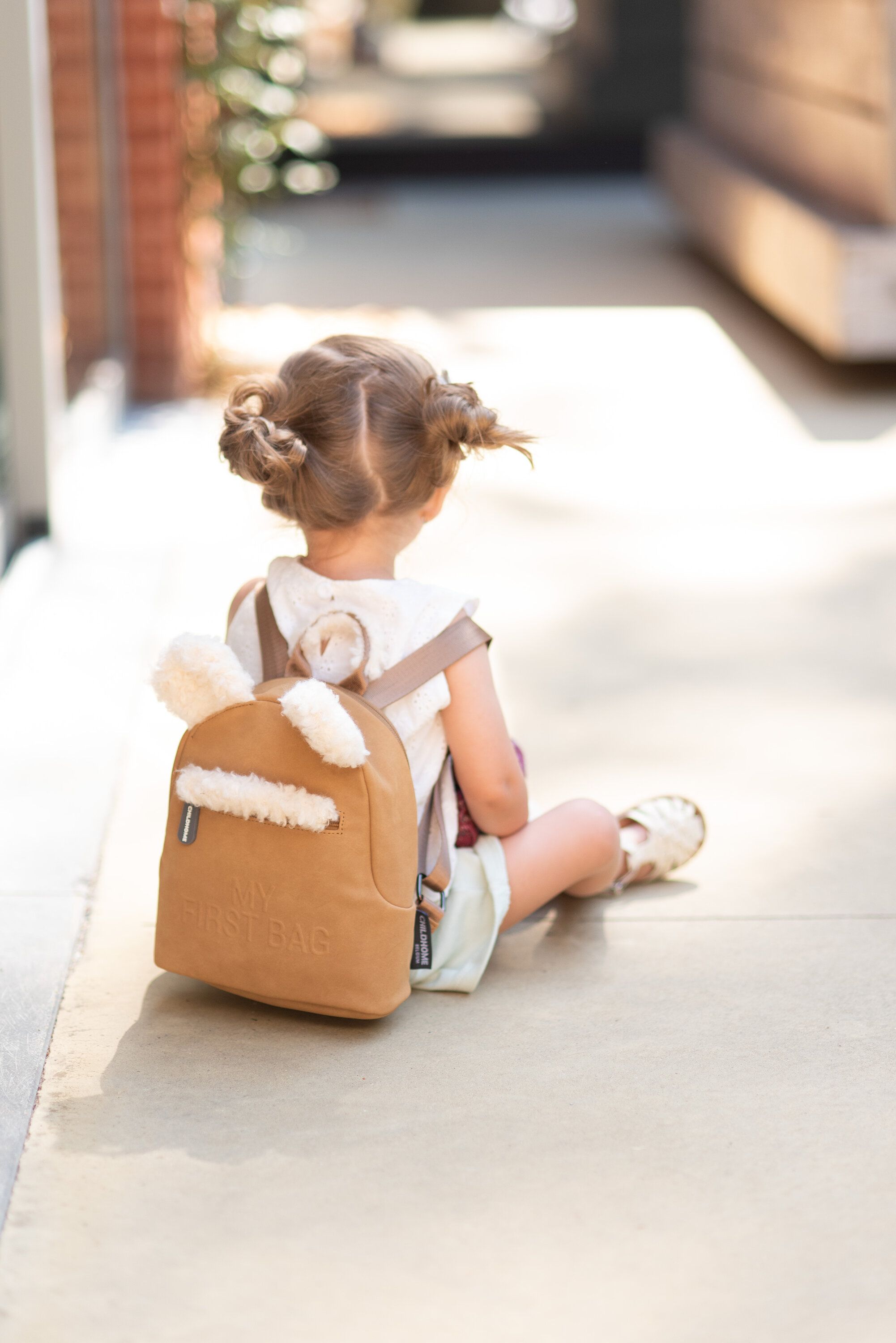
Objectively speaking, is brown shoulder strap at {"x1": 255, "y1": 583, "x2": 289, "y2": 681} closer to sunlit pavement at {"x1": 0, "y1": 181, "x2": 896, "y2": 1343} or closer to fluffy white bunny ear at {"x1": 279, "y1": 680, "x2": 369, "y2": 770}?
fluffy white bunny ear at {"x1": 279, "y1": 680, "x2": 369, "y2": 770}

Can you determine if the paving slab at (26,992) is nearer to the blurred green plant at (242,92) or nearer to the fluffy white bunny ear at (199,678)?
the fluffy white bunny ear at (199,678)

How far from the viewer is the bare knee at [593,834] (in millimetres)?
2268

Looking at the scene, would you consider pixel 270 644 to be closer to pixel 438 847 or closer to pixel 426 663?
pixel 426 663

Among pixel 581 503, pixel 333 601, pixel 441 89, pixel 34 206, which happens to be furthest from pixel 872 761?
pixel 441 89

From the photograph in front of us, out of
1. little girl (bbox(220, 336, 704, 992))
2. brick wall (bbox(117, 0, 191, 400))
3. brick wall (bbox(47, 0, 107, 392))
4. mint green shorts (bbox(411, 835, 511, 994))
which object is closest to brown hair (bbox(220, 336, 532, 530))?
little girl (bbox(220, 336, 704, 992))

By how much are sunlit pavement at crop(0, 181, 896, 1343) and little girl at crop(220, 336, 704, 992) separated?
124mm

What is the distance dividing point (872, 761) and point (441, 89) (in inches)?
673

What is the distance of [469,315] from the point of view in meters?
7.01

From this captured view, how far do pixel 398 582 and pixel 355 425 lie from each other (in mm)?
207

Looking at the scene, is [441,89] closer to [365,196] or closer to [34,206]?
[365,196]

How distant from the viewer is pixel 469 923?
2.18 meters

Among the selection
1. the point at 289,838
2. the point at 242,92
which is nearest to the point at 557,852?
the point at 289,838

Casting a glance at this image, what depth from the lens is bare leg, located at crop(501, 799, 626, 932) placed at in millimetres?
2219

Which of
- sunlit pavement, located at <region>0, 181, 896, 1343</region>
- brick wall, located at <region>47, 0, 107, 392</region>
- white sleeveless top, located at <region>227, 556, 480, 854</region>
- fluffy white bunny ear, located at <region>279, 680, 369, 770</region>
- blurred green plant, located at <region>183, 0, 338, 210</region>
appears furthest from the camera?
blurred green plant, located at <region>183, 0, 338, 210</region>
